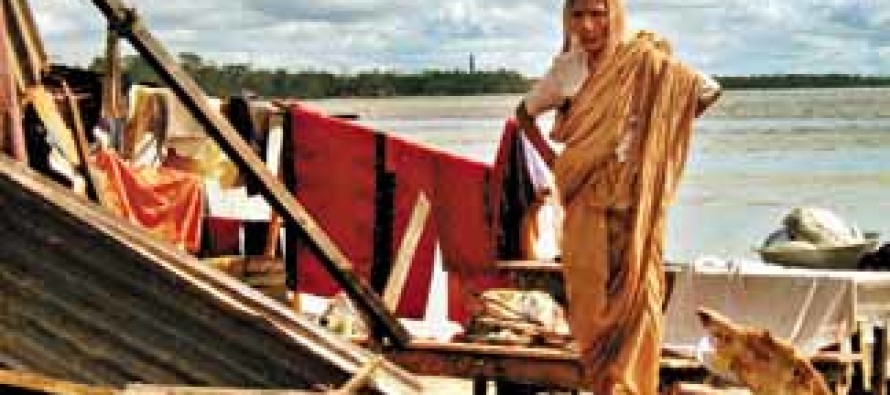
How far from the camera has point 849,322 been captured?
7.21 m

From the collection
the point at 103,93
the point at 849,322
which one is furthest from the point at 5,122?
the point at 103,93

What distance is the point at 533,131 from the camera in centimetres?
558

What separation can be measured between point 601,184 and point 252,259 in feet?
17.7

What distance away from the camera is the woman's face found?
5.24m

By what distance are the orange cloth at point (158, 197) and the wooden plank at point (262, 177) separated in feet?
14.0

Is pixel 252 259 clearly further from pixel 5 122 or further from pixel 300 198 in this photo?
pixel 5 122

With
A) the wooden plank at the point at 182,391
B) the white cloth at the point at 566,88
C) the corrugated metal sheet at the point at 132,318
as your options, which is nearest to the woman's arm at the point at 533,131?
the white cloth at the point at 566,88

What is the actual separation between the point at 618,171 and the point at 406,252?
316 cm

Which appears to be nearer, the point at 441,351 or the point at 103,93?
the point at 441,351

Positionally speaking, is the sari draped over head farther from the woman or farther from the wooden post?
the wooden post

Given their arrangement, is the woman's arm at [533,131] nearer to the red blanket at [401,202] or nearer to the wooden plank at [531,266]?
the wooden plank at [531,266]

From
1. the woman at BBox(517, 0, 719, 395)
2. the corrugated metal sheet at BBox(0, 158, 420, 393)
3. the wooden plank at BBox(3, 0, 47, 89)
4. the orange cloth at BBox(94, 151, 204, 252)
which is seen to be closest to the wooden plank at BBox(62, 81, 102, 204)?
the wooden plank at BBox(3, 0, 47, 89)

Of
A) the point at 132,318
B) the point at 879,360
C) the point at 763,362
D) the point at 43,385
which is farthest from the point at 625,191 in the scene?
the point at 879,360

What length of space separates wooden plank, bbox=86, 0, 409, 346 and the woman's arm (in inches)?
35.1
